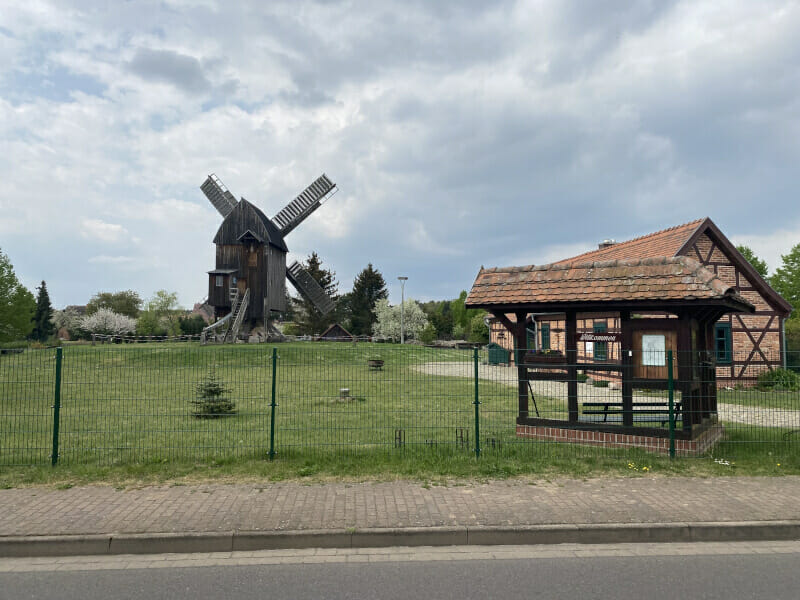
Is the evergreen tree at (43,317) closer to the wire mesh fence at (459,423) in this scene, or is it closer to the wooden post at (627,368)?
the wire mesh fence at (459,423)

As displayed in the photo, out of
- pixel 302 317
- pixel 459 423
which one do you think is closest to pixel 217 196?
pixel 302 317

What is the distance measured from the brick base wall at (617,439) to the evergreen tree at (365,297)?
205 ft

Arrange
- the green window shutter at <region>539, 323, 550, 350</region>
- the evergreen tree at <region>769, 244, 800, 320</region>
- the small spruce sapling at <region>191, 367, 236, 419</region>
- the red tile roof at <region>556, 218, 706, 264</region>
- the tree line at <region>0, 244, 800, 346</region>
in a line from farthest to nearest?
the tree line at <region>0, 244, 800, 346</region>
the evergreen tree at <region>769, 244, 800, 320</region>
the green window shutter at <region>539, 323, 550, 350</region>
the red tile roof at <region>556, 218, 706, 264</region>
the small spruce sapling at <region>191, 367, 236, 419</region>

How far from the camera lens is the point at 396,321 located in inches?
2623

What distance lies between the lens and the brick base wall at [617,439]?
827cm

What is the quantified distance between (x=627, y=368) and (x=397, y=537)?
17.3 ft

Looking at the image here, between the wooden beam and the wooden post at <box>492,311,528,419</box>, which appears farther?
the wooden post at <box>492,311,528,419</box>

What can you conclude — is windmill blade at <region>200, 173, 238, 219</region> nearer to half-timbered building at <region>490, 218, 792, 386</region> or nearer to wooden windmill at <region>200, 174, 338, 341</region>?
wooden windmill at <region>200, 174, 338, 341</region>

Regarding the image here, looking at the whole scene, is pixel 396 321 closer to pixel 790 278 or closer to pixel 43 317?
pixel 790 278

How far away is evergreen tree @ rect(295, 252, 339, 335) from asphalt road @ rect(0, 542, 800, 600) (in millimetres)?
63874

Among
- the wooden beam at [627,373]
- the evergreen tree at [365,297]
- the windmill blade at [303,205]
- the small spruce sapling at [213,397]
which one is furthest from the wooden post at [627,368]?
the evergreen tree at [365,297]

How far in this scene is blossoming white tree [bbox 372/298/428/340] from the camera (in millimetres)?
Answer: 65938

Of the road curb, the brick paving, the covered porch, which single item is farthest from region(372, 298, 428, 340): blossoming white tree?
the road curb

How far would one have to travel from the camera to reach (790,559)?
15.9 feet
